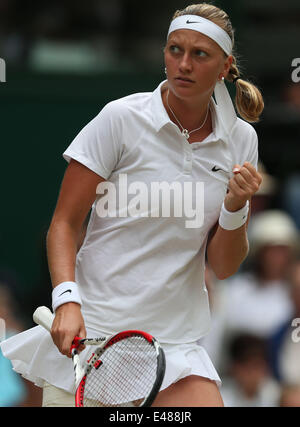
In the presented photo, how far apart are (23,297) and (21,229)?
58.7 inches

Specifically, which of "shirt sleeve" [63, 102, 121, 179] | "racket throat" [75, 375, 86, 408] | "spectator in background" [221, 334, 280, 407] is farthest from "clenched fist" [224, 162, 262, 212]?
"spectator in background" [221, 334, 280, 407]

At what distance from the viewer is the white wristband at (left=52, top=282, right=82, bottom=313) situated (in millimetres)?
3197

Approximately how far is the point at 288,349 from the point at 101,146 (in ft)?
9.24

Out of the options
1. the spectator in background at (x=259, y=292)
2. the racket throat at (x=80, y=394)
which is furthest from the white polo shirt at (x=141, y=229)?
the spectator in background at (x=259, y=292)

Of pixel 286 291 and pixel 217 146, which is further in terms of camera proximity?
pixel 286 291

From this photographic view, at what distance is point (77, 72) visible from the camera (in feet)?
27.7

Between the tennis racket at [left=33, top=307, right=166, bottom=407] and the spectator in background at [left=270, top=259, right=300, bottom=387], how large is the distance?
2.35 metres

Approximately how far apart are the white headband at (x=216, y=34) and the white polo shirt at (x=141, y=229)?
18cm

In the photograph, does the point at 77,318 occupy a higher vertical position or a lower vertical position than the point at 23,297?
higher

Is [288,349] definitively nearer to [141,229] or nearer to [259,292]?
[259,292]

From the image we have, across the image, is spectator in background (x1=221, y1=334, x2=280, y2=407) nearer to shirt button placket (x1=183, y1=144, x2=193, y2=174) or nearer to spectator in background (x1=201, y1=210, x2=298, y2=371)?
spectator in background (x1=201, y1=210, x2=298, y2=371)

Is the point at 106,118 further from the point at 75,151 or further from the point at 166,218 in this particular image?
the point at 166,218

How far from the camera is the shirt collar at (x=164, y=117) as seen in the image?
3359 millimetres
